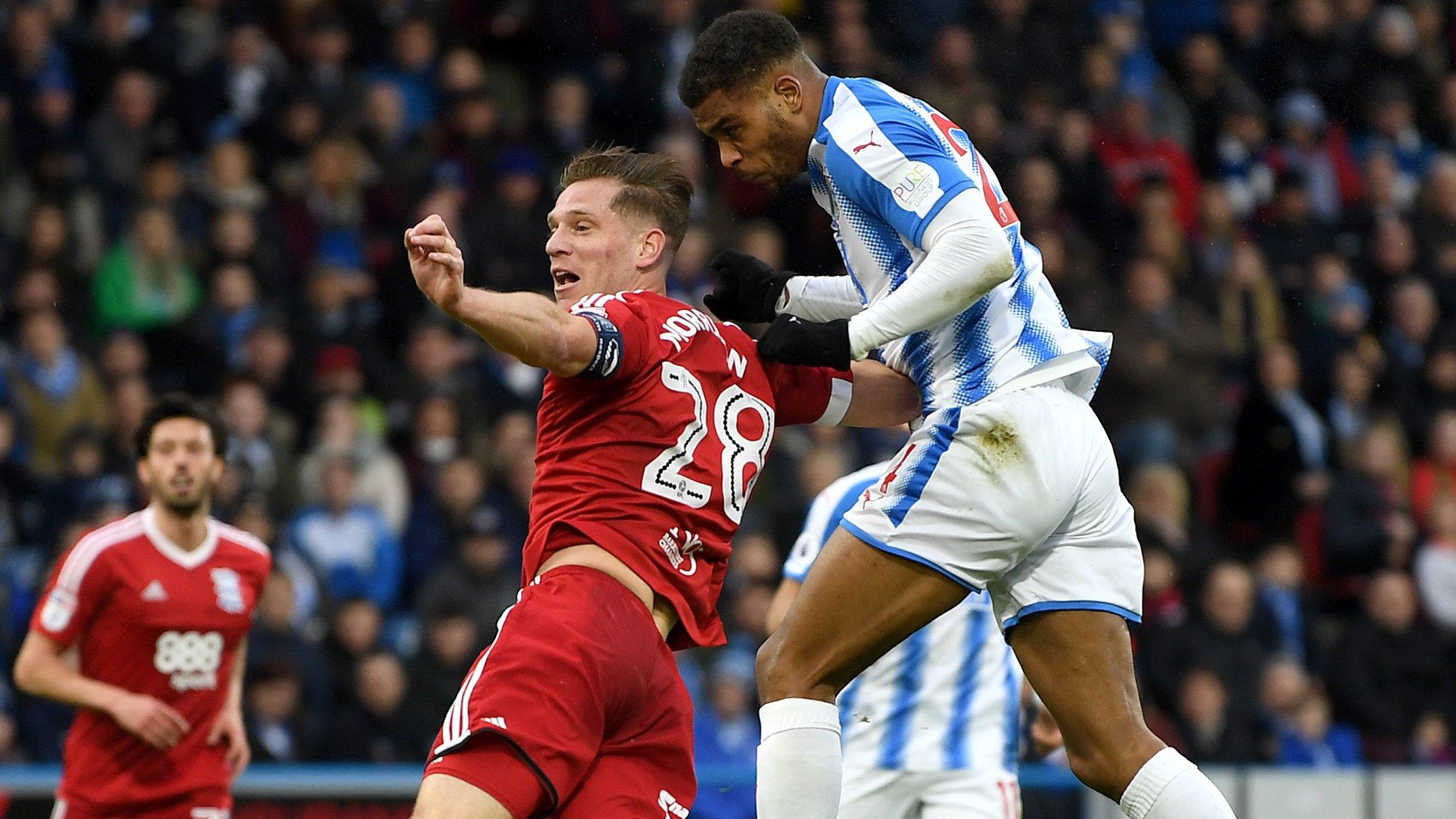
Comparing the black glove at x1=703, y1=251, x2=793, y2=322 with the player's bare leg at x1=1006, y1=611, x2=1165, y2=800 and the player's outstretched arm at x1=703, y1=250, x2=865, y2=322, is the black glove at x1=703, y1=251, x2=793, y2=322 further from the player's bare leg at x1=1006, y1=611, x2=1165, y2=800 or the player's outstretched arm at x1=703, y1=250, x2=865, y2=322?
the player's bare leg at x1=1006, y1=611, x2=1165, y2=800

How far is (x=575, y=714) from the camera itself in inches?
165

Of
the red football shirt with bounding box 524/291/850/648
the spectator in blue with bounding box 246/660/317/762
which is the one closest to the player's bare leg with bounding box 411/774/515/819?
the red football shirt with bounding box 524/291/850/648

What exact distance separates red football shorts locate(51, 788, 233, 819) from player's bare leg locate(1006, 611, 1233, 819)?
359 centimetres

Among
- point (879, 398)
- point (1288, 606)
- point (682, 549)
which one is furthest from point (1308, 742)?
point (682, 549)

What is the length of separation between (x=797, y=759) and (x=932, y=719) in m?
1.92

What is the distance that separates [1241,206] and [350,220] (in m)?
6.54

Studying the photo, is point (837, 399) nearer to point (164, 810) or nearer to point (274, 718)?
point (164, 810)

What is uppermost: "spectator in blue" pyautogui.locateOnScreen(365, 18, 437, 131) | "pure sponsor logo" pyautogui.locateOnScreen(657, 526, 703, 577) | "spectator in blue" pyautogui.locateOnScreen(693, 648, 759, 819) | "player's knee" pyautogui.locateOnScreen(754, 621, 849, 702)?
"spectator in blue" pyautogui.locateOnScreen(365, 18, 437, 131)

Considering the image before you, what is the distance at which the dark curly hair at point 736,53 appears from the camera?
4617 mm

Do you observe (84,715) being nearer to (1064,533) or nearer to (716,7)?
(1064,533)

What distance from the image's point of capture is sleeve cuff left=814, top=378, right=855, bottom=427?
509 centimetres

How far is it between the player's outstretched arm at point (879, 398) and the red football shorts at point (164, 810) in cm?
312

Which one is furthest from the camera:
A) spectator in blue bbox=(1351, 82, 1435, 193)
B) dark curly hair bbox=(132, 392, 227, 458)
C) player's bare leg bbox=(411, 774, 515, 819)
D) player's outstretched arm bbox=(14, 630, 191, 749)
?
spectator in blue bbox=(1351, 82, 1435, 193)

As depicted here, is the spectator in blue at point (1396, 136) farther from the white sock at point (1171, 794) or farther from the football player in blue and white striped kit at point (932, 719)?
the white sock at point (1171, 794)
